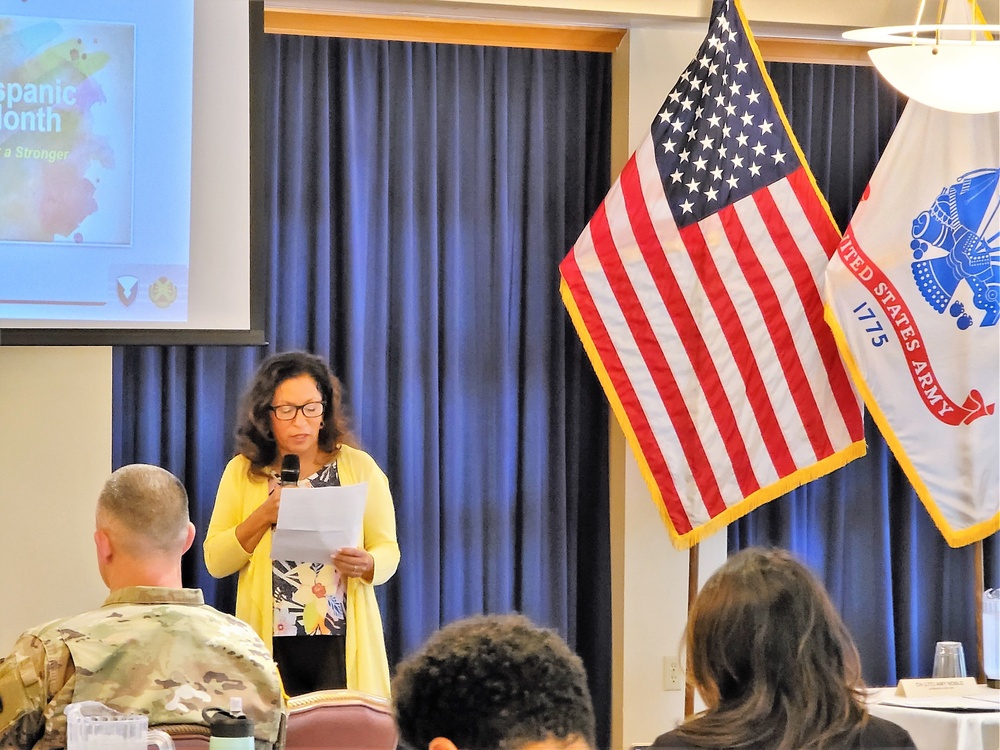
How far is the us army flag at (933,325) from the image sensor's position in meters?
3.85

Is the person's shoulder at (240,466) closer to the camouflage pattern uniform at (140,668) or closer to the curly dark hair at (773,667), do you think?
the camouflage pattern uniform at (140,668)

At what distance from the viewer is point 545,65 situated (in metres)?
4.35

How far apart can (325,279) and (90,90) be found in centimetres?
102

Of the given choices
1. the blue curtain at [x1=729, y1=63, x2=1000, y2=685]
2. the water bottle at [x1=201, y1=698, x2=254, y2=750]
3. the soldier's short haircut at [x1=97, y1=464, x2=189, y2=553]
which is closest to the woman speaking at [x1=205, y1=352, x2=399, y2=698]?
the soldier's short haircut at [x1=97, y1=464, x2=189, y2=553]

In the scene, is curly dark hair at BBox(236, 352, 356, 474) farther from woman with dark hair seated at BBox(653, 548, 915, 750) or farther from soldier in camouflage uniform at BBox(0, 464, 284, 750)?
woman with dark hair seated at BBox(653, 548, 915, 750)

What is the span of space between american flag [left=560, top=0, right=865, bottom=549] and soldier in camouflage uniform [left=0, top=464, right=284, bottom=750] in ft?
6.19

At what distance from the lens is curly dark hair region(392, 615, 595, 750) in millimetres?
1177

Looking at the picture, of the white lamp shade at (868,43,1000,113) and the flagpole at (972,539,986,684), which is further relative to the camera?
the flagpole at (972,539,986,684)

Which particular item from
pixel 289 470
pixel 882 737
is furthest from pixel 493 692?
pixel 289 470

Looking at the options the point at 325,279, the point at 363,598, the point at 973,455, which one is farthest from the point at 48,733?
the point at 973,455

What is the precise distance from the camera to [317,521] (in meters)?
3.24

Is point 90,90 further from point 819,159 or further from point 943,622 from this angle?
point 943,622

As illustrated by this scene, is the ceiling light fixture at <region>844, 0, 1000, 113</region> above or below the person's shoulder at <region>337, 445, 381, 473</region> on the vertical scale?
above

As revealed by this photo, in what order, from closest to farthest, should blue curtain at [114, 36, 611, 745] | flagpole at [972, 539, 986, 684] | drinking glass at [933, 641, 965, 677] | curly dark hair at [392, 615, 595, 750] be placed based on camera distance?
1. curly dark hair at [392, 615, 595, 750]
2. drinking glass at [933, 641, 965, 677]
3. flagpole at [972, 539, 986, 684]
4. blue curtain at [114, 36, 611, 745]
